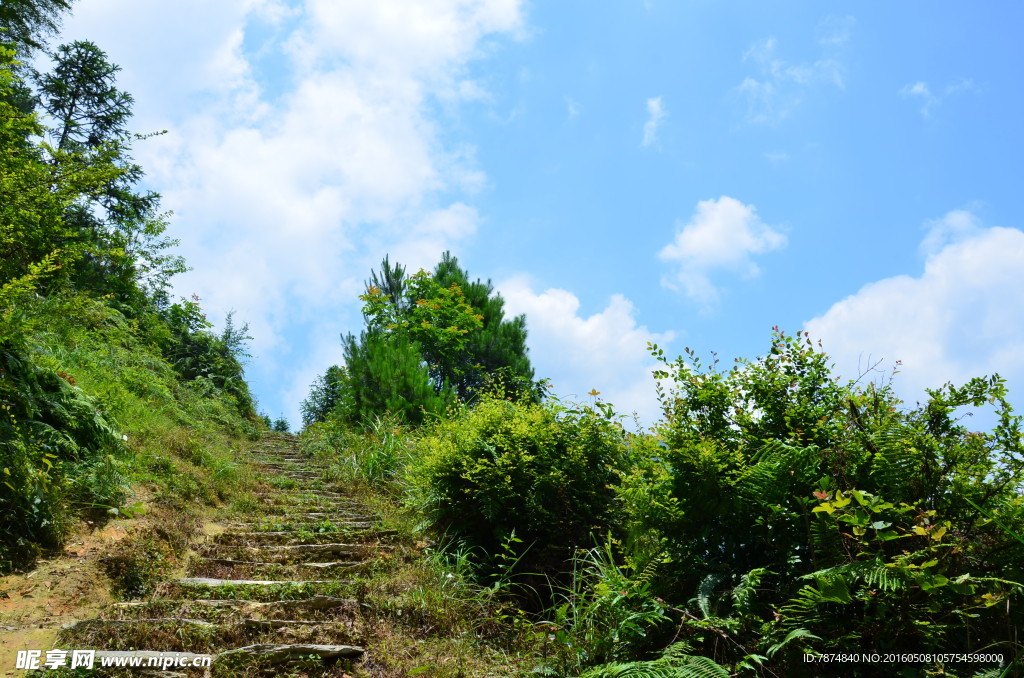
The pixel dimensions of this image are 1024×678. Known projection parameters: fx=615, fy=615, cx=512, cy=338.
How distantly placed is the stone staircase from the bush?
91cm

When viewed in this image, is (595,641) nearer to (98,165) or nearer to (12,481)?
(12,481)

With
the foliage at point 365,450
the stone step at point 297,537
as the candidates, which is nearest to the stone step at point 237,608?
the stone step at point 297,537

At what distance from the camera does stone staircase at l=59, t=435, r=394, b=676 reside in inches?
133

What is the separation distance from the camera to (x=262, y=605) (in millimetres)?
4098

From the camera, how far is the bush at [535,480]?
476 cm

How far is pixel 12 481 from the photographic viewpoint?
13.9 feet

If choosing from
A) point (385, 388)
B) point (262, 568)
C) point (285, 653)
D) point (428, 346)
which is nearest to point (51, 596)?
point (262, 568)

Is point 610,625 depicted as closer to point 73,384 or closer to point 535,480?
point 535,480

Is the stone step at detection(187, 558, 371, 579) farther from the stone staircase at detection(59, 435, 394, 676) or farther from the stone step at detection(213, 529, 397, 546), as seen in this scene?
the stone step at detection(213, 529, 397, 546)

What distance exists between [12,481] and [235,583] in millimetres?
1647

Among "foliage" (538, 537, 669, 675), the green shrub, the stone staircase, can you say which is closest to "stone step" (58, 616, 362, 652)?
the stone staircase

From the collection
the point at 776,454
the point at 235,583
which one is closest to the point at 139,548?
the point at 235,583

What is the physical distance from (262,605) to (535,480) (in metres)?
2.08

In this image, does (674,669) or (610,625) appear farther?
(610,625)
